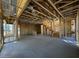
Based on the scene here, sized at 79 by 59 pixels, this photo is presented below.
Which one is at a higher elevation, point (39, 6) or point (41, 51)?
point (39, 6)

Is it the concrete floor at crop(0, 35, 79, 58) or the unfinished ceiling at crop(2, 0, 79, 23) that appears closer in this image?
the concrete floor at crop(0, 35, 79, 58)

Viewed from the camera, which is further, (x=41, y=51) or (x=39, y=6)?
(x=39, y=6)

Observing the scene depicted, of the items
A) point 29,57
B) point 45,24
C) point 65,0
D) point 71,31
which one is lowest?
point 29,57

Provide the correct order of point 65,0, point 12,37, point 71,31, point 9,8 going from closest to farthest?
point 65,0 → point 9,8 → point 12,37 → point 71,31

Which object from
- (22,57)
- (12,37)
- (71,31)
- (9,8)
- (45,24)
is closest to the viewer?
(22,57)

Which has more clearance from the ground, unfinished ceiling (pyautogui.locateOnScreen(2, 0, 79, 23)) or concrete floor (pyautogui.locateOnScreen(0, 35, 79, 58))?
unfinished ceiling (pyautogui.locateOnScreen(2, 0, 79, 23))

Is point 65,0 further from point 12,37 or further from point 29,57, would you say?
point 12,37

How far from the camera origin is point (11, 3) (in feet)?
14.8

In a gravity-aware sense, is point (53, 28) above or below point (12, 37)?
above

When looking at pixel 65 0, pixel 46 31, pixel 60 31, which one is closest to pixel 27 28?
pixel 46 31

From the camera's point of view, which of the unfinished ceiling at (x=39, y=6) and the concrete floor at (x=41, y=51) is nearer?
the concrete floor at (x=41, y=51)

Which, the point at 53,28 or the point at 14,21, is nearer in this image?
the point at 14,21

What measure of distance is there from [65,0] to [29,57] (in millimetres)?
2225

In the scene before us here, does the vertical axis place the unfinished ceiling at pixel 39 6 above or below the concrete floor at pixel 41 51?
above
